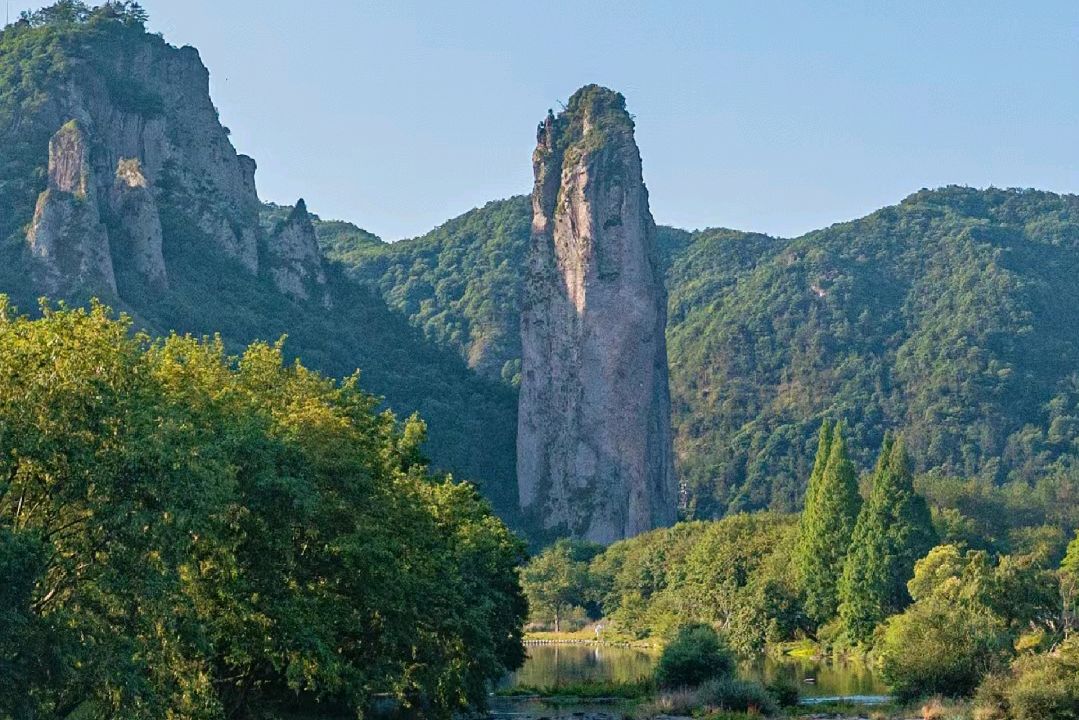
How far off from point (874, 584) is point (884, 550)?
215 cm

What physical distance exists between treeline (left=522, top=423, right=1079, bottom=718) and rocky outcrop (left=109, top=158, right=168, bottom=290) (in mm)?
47259

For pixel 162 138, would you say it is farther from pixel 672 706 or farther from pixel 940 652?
pixel 940 652

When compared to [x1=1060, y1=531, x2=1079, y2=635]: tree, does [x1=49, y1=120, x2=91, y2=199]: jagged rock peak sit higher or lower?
higher

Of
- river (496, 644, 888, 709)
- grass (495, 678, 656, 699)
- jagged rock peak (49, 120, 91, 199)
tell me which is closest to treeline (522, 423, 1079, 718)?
river (496, 644, 888, 709)

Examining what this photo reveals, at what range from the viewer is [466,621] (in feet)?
181

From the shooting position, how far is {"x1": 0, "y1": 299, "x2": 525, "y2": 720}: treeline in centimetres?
3184

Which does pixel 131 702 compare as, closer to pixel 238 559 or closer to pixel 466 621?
pixel 238 559

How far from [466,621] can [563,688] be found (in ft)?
67.0

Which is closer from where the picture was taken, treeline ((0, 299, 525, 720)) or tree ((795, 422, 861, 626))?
treeline ((0, 299, 525, 720))

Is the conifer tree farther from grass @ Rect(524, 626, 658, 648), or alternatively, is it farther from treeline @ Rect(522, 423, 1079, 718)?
grass @ Rect(524, 626, 658, 648)

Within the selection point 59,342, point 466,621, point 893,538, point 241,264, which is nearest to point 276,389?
point 466,621

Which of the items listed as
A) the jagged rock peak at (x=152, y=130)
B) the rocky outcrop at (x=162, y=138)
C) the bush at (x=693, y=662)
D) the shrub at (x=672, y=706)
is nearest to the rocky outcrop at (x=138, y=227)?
the jagged rock peak at (x=152, y=130)

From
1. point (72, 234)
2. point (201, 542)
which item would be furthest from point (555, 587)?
point (201, 542)

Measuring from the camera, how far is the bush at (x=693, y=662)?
67000mm
